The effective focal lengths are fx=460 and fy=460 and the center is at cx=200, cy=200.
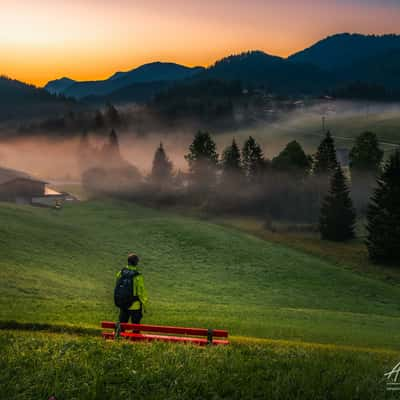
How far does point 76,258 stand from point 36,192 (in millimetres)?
64743

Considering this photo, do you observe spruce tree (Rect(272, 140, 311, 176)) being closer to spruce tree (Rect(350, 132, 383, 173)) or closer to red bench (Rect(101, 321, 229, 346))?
spruce tree (Rect(350, 132, 383, 173))

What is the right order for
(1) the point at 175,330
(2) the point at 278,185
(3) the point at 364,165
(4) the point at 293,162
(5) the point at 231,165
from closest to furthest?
A: 1. (1) the point at 175,330
2. (2) the point at 278,185
3. (4) the point at 293,162
4. (3) the point at 364,165
5. (5) the point at 231,165

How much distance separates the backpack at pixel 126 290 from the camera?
16094 mm

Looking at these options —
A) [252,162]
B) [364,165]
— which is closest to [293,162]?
[252,162]

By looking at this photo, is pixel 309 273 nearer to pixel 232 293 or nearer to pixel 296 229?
pixel 232 293

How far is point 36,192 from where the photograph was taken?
350ft

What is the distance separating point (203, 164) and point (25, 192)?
44.0 m

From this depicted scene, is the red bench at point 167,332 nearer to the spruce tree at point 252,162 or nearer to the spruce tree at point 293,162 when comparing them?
the spruce tree at point 293,162

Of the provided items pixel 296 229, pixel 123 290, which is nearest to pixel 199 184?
pixel 296 229

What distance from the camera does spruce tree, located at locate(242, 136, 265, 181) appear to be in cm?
11406

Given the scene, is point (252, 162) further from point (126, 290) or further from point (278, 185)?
point (126, 290)

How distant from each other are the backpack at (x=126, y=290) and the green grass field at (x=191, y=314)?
183 centimetres

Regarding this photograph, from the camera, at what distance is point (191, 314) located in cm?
2655

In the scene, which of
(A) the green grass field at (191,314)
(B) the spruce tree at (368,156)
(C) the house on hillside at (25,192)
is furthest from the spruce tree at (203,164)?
(A) the green grass field at (191,314)
